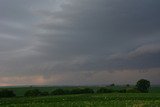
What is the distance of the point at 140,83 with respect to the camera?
12912 cm

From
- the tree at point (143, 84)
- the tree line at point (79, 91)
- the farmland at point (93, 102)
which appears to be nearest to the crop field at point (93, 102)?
the farmland at point (93, 102)

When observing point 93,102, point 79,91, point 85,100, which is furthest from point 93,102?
point 79,91

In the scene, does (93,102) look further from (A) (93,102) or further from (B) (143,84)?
(B) (143,84)

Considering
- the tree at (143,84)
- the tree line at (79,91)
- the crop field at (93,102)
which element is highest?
the tree at (143,84)

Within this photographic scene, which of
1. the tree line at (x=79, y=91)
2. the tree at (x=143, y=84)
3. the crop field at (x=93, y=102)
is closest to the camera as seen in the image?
the crop field at (x=93, y=102)

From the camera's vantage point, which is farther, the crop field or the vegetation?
the vegetation

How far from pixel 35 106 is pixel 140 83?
88486mm

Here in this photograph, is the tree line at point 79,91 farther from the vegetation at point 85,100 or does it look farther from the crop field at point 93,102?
the crop field at point 93,102

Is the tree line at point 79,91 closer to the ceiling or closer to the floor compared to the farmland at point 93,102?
closer to the ceiling

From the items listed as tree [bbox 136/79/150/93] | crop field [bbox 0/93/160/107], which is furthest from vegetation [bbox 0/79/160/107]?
tree [bbox 136/79/150/93]

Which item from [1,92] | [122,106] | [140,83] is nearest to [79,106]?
[122,106]

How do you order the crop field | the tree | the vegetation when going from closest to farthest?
the crop field < the vegetation < the tree

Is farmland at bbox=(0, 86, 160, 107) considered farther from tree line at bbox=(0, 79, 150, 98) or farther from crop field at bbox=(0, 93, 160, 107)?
tree line at bbox=(0, 79, 150, 98)

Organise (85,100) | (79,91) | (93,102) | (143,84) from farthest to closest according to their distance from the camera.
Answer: (143,84) → (79,91) → (85,100) → (93,102)
